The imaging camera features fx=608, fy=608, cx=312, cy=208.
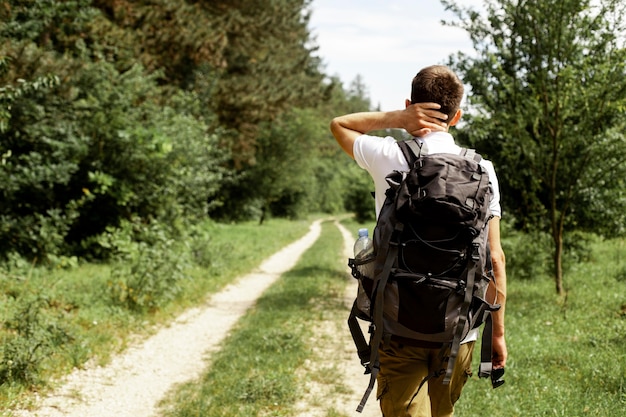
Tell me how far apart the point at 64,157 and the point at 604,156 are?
9.78m

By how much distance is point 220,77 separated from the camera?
2297 cm

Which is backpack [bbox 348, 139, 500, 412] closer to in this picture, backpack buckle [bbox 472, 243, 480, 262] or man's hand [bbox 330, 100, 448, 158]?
backpack buckle [bbox 472, 243, 480, 262]

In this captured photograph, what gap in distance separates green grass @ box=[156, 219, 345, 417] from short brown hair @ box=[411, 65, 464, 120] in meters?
3.70

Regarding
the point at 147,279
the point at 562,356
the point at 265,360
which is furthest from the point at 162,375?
the point at 562,356

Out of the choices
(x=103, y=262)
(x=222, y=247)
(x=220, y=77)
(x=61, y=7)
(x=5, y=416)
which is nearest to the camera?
(x=5, y=416)

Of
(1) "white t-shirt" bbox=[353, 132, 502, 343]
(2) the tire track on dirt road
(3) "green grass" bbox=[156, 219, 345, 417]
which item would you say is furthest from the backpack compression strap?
(2) the tire track on dirt road

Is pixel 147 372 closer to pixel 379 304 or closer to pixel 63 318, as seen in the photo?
pixel 63 318

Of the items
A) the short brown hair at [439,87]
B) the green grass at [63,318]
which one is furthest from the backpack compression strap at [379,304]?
the green grass at [63,318]

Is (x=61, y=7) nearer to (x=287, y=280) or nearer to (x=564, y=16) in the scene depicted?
(x=287, y=280)

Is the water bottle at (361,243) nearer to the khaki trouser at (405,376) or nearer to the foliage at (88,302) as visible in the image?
the khaki trouser at (405,376)

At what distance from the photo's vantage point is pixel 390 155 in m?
2.83

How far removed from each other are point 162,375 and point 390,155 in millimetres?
5308

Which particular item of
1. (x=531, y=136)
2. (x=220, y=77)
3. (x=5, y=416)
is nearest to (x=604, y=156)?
(x=531, y=136)

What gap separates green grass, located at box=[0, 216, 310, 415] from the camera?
242 inches
